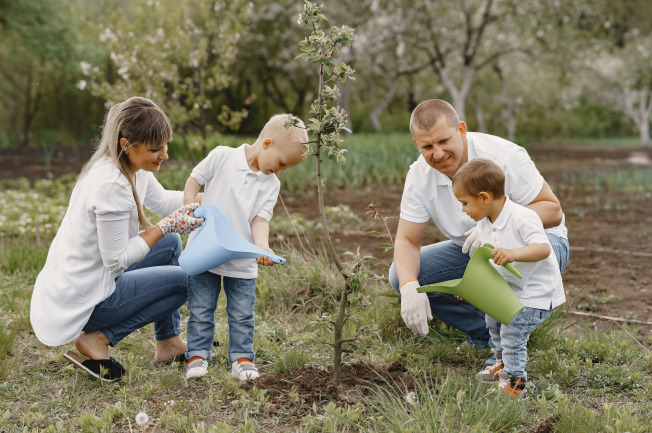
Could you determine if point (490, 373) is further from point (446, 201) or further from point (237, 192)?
point (237, 192)

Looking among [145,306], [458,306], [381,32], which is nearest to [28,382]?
[145,306]

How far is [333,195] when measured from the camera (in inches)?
273

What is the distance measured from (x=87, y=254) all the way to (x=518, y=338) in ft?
5.28

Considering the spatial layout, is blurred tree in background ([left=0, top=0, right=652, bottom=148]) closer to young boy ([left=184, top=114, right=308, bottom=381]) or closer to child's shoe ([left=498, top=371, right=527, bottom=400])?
young boy ([left=184, top=114, right=308, bottom=381])

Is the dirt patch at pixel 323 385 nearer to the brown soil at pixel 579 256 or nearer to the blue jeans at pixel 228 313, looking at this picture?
the brown soil at pixel 579 256

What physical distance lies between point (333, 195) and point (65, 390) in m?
4.75

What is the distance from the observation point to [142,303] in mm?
2518

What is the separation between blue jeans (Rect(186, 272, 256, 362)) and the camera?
2518 mm

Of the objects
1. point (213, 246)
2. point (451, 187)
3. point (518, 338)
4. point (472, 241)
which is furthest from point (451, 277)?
point (213, 246)

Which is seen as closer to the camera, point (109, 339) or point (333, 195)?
point (109, 339)

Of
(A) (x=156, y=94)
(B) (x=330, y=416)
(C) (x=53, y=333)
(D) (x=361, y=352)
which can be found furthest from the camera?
(A) (x=156, y=94)

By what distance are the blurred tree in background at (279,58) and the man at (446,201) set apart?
162 inches

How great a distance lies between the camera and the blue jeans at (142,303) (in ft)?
8.11

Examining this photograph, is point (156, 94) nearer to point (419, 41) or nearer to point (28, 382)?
point (28, 382)
